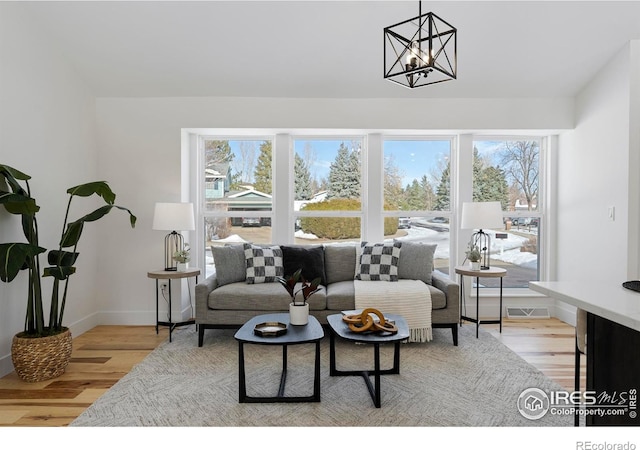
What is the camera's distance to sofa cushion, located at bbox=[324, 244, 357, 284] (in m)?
4.47

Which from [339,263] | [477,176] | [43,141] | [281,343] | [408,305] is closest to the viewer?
[281,343]

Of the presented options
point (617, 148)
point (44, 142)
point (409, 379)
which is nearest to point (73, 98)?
point (44, 142)

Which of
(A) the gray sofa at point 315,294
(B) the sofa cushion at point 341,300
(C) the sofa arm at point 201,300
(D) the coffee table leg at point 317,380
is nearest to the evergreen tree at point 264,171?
(A) the gray sofa at point 315,294

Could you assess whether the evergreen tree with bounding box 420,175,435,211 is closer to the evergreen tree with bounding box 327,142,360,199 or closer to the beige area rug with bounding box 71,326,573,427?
the evergreen tree with bounding box 327,142,360,199

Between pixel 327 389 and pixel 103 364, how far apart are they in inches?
72.4

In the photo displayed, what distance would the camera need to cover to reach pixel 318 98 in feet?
15.1

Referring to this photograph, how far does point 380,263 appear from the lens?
431 cm

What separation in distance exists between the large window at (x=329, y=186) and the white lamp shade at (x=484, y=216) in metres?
1.26

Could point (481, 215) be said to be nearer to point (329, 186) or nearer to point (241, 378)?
point (329, 186)

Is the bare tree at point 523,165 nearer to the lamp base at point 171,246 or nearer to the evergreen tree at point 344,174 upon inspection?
the evergreen tree at point 344,174

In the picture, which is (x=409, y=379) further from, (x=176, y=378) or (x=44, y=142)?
(x=44, y=142)

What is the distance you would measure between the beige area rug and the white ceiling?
2542 millimetres

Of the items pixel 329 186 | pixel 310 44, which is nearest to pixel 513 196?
pixel 329 186

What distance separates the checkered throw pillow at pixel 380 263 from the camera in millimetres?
4273
